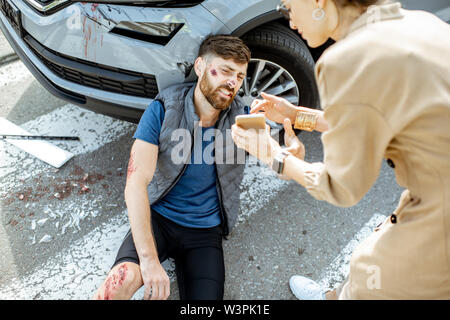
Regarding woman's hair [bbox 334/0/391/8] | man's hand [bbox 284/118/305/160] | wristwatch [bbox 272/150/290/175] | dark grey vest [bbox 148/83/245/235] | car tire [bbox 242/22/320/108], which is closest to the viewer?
woman's hair [bbox 334/0/391/8]

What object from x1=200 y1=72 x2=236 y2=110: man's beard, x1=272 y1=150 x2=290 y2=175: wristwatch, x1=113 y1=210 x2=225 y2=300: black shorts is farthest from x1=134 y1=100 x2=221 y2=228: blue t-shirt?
x1=272 y1=150 x2=290 y2=175: wristwatch

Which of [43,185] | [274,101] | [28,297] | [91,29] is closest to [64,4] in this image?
[91,29]

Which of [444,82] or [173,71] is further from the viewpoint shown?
[173,71]

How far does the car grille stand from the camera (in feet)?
8.20

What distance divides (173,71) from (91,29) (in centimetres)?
56

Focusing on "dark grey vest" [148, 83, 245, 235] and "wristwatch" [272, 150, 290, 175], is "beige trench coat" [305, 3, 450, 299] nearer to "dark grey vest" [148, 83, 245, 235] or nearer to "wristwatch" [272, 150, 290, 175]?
"wristwatch" [272, 150, 290, 175]

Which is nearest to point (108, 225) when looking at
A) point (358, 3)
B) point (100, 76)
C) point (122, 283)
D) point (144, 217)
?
point (144, 217)

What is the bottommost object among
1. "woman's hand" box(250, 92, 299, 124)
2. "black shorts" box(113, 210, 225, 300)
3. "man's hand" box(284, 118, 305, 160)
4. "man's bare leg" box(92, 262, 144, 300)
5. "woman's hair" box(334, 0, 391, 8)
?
"black shorts" box(113, 210, 225, 300)

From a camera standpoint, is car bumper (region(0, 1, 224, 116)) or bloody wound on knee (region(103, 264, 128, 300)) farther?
car bumper (region(0, 1, 224, 116))

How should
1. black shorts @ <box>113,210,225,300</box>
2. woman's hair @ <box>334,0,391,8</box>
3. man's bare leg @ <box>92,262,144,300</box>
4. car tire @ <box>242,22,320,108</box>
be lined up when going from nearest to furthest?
woman's hair @ <box>334,0,391,8</box>, man's bare leg @ <box>92,262,144,300</box>, black shorts @ <box>113,210,225,300</box>, car tire @ <box>242,22,320,108</box>

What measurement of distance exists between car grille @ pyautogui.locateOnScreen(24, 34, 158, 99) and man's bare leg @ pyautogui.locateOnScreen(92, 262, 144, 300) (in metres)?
1.17

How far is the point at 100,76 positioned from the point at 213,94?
854 mm

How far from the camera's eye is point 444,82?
3.31 feet
